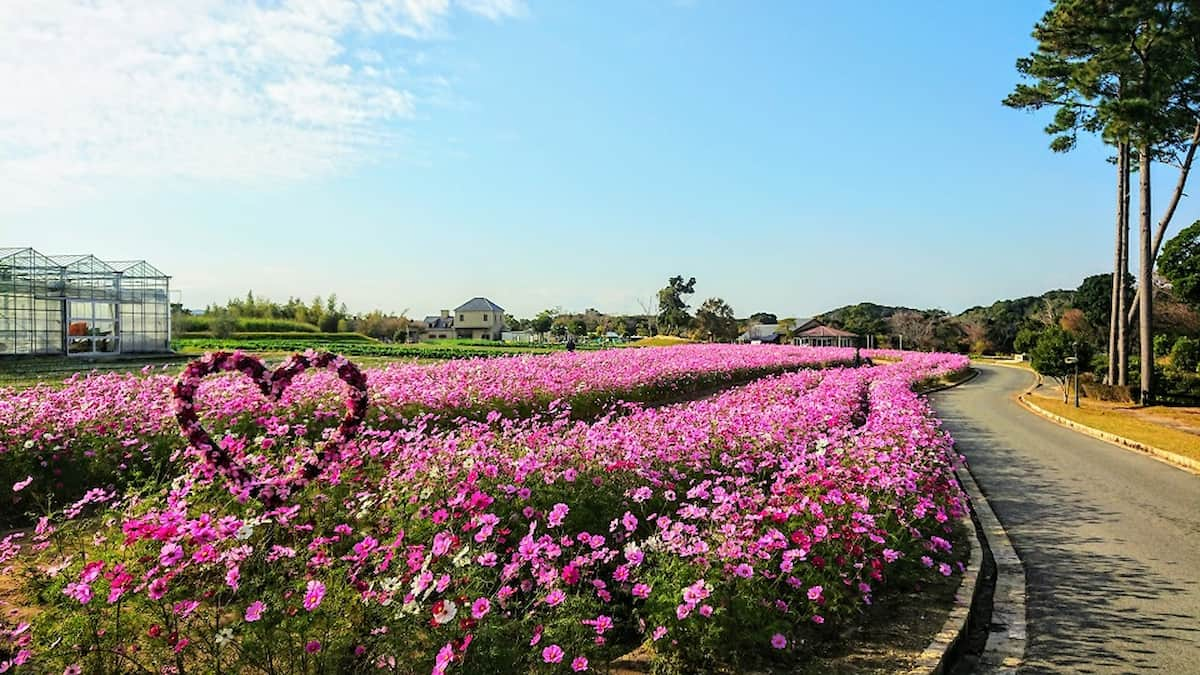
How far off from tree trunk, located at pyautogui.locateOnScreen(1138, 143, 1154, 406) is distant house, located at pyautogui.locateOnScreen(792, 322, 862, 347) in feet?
136

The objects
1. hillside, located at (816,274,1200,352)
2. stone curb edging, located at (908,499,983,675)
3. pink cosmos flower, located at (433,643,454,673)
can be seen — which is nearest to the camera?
pink cosmos flower, located at (433,643,454,673)

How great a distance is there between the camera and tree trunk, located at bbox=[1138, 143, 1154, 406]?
56.1 ft

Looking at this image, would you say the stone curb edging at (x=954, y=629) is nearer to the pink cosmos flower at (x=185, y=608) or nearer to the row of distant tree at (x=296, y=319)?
the pink cosmos flower at (x=185, y=608)

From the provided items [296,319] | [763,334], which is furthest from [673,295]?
[296,319]

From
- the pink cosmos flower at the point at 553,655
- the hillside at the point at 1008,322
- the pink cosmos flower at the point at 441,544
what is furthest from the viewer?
the hillside at the point at 1008,322

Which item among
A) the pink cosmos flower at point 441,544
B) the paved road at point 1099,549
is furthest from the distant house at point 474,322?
the pink cosmos flower at point 441,544

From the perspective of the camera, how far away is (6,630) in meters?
2.93

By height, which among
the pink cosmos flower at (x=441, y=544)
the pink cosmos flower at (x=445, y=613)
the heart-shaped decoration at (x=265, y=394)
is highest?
the heart-shaped decoration at (x=265, y=394)

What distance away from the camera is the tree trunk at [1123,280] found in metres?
19.2

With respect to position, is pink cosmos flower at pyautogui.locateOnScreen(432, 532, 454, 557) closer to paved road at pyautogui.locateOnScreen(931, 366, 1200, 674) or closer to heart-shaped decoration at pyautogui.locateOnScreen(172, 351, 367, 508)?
heart-shaped decoration at pyautogui.locateOnScreen(172, 351, 367, 508)

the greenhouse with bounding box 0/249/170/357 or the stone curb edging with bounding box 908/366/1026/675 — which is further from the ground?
the greenhouse with bounding box 0/249/170/357

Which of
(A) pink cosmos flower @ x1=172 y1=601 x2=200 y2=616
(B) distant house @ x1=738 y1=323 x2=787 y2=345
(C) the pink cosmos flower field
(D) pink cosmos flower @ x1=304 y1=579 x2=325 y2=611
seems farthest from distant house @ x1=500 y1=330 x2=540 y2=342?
(D) pink cosmos flower @ x1=304 y1=579 x2=325 y2=611

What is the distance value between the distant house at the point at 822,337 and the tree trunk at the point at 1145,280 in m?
41.6

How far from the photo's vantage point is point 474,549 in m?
3.15
